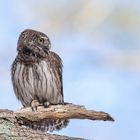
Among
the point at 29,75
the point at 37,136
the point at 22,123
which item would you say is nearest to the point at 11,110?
the point at 22,123

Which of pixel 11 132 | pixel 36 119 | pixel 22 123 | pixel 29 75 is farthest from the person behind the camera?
pixel 29 75

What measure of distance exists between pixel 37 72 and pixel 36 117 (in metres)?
1.36

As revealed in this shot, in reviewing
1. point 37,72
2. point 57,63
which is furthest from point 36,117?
point 57,63

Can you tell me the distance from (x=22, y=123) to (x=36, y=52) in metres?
1.79

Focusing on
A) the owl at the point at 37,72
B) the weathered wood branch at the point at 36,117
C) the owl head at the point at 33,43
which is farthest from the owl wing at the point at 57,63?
the weathered wood branch at the point at 36,117

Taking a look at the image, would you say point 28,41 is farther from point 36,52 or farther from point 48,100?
point 48,100

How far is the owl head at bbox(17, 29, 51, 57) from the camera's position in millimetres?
5520

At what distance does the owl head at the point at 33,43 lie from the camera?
552cm

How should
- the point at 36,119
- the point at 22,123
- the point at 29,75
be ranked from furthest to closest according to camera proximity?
1. the point at 29,75
2. the point at 36,119
3. the point at 22,123

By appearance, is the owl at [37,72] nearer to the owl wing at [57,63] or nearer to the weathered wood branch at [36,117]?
the owl wing at [57,63]

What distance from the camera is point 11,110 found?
12.7 feet

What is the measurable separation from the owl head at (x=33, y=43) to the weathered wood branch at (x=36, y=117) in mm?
1181

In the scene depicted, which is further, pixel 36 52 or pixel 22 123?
pixel 36 52

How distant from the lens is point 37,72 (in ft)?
17.7
